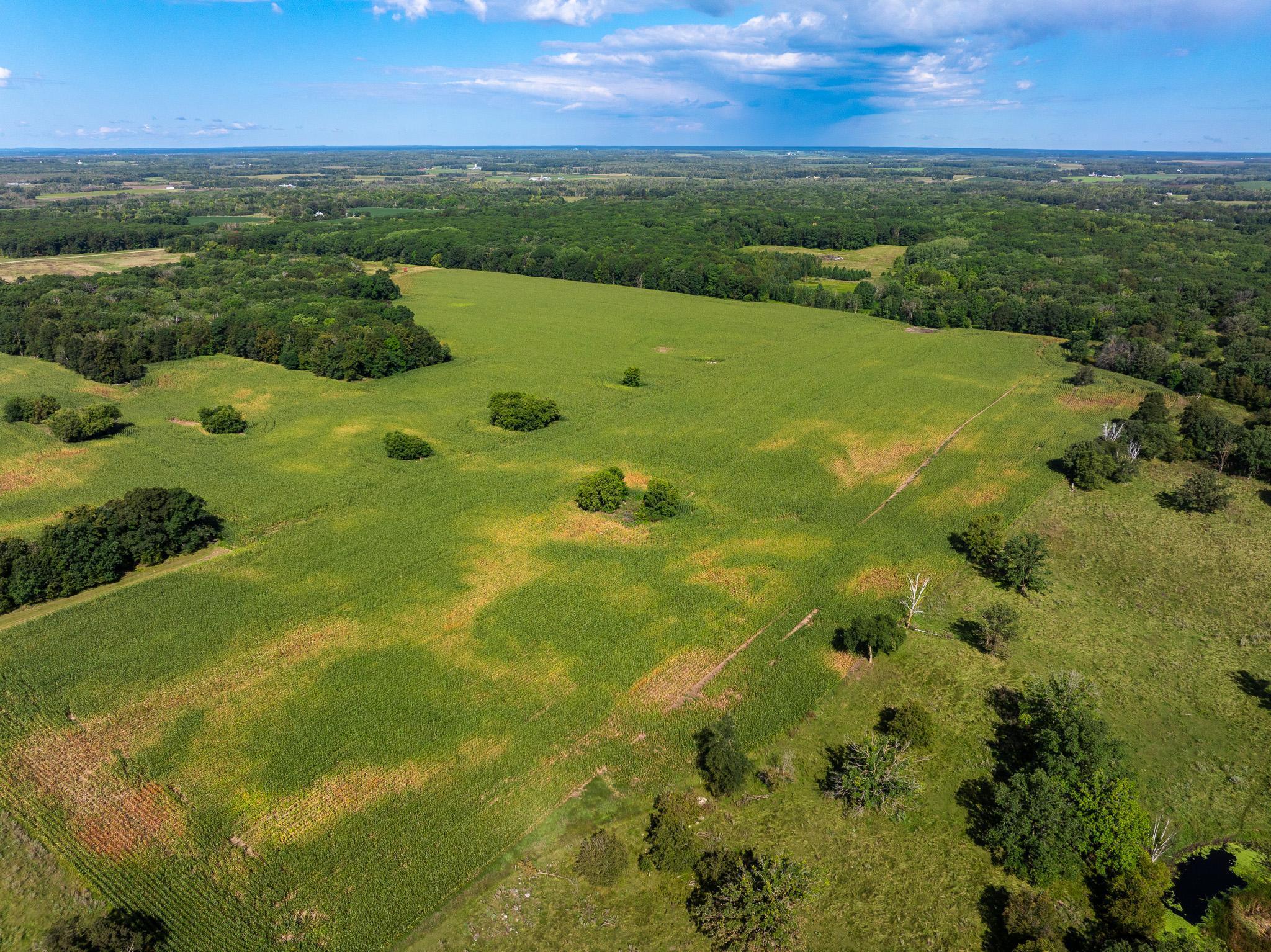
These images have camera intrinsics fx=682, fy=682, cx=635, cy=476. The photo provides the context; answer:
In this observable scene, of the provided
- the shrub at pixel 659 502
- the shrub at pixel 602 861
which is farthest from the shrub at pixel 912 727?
the shrub at pixel 659 502

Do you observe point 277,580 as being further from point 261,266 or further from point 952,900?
point 261,266

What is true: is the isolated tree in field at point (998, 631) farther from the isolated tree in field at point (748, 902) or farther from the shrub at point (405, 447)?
the shrub at point (405, 447)

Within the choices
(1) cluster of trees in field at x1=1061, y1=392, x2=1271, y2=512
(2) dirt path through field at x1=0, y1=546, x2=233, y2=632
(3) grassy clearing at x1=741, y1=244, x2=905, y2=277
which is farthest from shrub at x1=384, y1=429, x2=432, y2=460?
(3) grassy clearing at x1=741, y1=244, x2=905, y2=277

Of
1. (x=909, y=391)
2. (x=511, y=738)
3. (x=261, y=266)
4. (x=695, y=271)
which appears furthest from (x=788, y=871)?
(x=261, y=266)

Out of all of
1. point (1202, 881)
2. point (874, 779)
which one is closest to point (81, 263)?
point (874, 779)

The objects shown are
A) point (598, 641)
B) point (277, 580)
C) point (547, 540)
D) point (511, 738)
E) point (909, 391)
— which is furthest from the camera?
point (909, 391)
